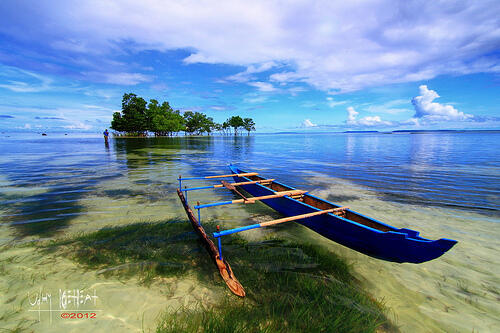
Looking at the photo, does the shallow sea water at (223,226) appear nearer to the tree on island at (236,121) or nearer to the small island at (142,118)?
the small island at (142,118)

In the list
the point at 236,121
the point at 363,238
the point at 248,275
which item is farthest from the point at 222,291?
the point at 236,121

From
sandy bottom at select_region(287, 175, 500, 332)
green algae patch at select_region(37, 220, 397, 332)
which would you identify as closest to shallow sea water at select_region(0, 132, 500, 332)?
sandy bottom at select_region(287, 175, 500, 332)

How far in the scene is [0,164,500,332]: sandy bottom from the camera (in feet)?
10.1

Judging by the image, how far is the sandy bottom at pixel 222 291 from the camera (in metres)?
3.09

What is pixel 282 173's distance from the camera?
15055 mm

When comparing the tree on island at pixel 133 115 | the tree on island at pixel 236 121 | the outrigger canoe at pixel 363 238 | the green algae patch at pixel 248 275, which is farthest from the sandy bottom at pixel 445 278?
the tree on island at pixel 236 121

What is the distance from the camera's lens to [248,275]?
409 cm

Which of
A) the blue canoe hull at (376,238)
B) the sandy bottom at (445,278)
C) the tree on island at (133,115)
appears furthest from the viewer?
the tree on island at (133,115)

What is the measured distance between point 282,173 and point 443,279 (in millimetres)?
11262

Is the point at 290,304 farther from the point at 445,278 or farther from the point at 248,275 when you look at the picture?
the point at 445,278

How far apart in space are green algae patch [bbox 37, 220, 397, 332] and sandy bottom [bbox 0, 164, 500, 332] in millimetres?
232

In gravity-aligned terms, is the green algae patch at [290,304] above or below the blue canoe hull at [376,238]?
below

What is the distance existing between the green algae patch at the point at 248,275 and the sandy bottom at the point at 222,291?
23 centimetres

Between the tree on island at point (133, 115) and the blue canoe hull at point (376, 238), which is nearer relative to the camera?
the blue canoe hull at point (376, 238)
